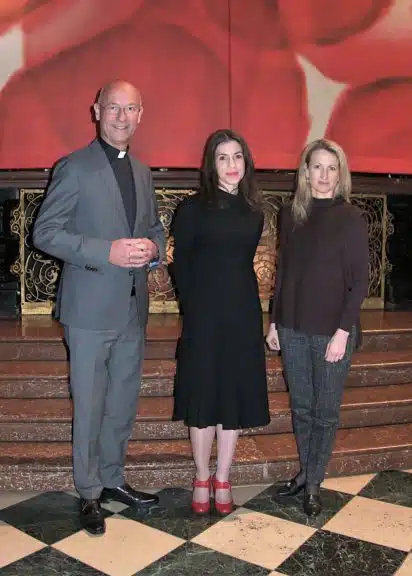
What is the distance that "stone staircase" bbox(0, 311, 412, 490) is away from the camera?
2504 millimetres

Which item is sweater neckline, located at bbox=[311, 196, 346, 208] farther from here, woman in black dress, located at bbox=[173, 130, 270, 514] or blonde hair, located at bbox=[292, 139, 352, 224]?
woman in black dress, located at bbox=[173, 130, 270, 514]

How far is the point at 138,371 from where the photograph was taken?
2.24 m

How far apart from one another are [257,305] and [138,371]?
54 cm

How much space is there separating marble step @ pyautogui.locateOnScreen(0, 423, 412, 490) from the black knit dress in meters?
0.48

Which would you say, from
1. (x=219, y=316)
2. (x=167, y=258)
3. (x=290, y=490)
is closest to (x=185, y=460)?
(x=290, y=490)

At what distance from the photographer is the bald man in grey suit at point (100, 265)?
78.7 inches

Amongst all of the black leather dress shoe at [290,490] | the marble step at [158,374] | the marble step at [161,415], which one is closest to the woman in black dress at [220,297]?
the black leather dress shoe at [290,490]

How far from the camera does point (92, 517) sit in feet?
6.91

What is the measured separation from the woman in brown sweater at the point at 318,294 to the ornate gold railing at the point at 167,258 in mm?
2187

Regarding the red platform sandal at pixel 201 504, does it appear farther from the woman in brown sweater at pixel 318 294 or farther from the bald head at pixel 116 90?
the bald head at pixel 116 90

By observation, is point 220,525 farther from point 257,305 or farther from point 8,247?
point 8,247

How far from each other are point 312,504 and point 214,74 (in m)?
3.14

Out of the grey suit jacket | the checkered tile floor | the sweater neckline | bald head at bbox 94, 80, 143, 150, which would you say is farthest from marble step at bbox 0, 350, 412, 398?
bald head at bbox 94, 80, 143, 150

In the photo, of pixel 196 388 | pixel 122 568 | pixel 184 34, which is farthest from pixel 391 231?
pixel 122 568
